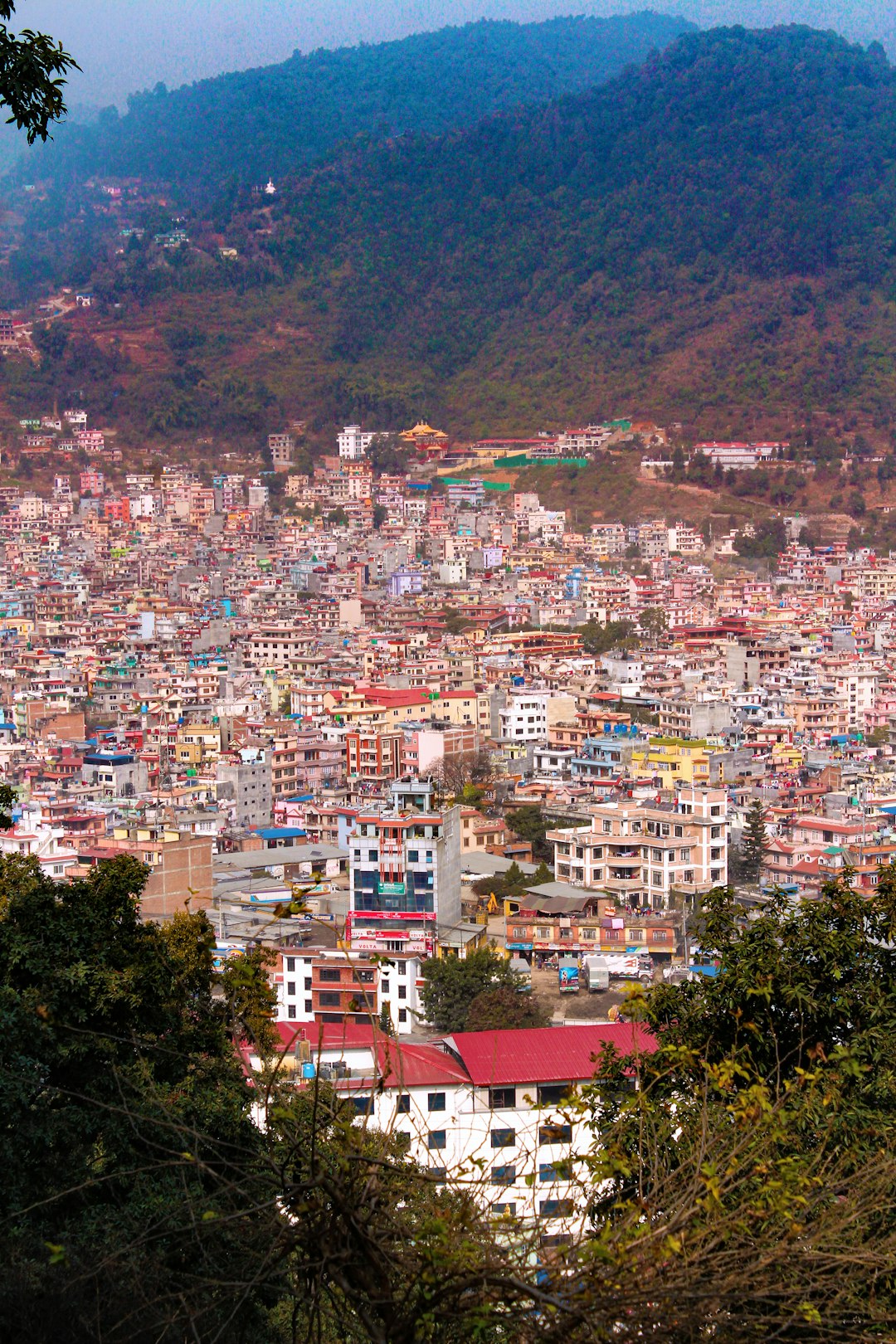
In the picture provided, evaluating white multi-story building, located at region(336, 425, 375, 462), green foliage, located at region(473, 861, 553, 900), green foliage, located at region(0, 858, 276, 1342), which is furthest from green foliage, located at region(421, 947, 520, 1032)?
white multi-story building, located at region(336, 425, 375, 462)

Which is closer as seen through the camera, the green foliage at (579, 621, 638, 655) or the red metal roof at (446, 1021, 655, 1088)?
the red metal roof at (446, 1021, 655, 1088)

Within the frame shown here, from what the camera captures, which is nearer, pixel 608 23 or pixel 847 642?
pixel 847 642

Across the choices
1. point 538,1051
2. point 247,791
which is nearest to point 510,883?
point 247,791

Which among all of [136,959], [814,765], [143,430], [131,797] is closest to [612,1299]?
[136,959]

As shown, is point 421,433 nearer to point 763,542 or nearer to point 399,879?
point 763,542

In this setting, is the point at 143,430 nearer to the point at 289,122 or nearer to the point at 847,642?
the point at 847,642

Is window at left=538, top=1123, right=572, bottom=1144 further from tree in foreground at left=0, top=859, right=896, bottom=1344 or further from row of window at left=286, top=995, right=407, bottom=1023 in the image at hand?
row of window at left=286, top=995, right=407, bottom=1023
